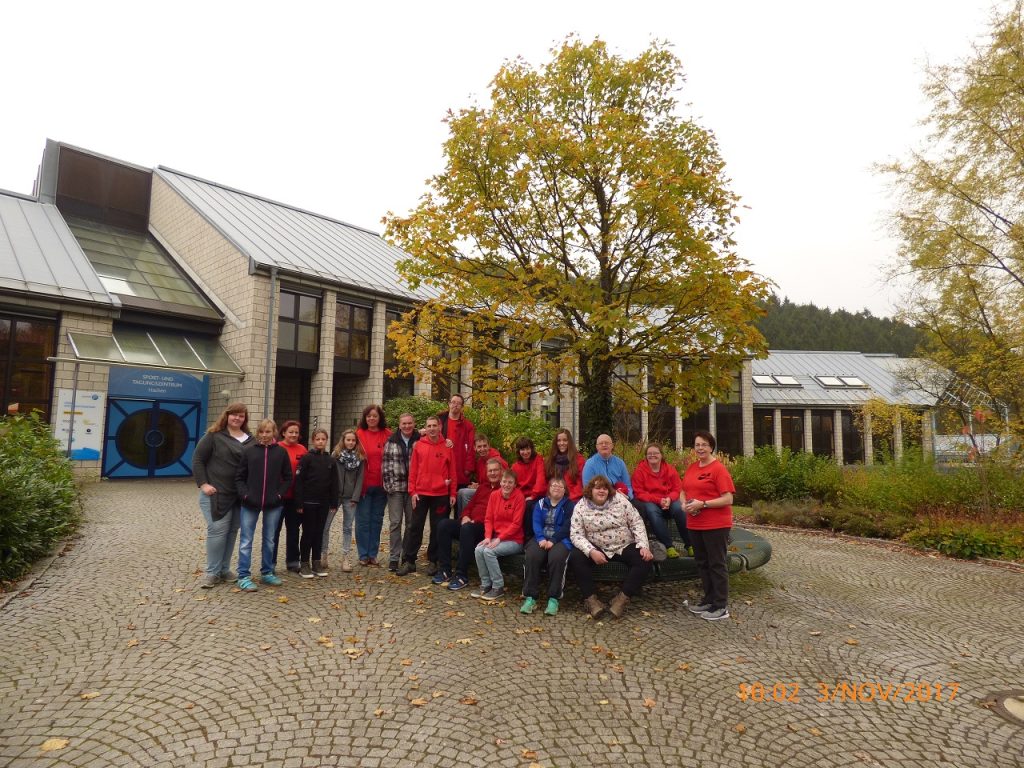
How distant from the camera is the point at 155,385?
59.2 feet

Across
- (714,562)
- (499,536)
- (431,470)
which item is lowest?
(714,562)

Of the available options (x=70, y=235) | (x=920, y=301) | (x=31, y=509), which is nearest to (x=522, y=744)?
(x=31, y=509)

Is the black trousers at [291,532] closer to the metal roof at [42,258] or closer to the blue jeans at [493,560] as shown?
the blue jeans at [493,560]

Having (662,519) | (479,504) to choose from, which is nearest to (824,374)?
(662,519)

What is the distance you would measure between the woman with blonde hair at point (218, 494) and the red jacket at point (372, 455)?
1.43 meters

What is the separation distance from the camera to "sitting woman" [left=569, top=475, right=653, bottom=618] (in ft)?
18.4

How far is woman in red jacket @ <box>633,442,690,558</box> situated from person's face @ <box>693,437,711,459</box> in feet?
2.38

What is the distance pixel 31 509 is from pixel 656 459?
7371 millimetres

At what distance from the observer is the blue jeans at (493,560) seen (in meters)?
6.07

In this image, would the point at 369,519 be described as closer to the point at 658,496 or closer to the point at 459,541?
the point at 459,541

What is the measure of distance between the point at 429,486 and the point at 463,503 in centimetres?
47

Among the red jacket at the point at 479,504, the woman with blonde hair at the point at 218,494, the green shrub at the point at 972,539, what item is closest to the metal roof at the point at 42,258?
the woman with blonde hair at the point at 218,494

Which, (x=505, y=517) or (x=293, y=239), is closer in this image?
(x=505, y=517)

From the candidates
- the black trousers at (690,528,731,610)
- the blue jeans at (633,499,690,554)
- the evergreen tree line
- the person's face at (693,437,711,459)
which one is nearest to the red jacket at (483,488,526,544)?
the blue jeans at (633,499,690,554)
